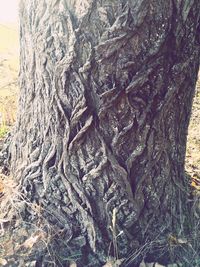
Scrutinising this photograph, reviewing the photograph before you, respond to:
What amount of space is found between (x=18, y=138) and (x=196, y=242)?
1.26 m

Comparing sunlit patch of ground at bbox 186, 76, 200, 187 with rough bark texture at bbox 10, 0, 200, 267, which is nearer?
rough bark texture at bbox 10, 0, 200, 267

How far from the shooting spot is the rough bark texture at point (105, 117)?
84.4 inches

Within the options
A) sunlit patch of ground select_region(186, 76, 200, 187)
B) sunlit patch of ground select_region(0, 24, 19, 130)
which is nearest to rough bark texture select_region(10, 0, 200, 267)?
sunlit patch of ground select_region(186, 76, 200, 187)

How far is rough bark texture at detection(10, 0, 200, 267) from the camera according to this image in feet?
7.04

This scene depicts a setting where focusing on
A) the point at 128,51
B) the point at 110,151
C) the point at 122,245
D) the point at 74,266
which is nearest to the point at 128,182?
the point at 110,151

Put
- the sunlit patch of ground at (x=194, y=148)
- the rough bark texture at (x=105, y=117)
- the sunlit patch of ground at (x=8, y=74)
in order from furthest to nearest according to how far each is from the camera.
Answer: the sunlit patch of ground at (x=8, y=74), the sunlit patch of ground at (x=194, y=148), the rough bark texture at (x=105, y=117)

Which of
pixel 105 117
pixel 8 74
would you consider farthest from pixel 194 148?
pixel 8 74

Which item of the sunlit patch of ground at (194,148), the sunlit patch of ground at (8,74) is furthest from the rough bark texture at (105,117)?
the sunlit patch of ground at (8,74)

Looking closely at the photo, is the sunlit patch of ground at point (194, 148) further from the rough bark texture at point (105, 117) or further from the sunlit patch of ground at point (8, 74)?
the sunlit patch of ground at point (8, 74)

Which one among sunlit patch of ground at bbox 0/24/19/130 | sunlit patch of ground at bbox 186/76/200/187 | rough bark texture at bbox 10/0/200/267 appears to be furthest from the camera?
sunlit patch of ground at bbox 0/24/19/130

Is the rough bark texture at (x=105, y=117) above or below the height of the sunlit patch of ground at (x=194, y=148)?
above

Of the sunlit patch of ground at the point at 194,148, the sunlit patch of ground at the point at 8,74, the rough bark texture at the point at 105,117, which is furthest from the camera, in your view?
the sunlit patch of ground at the point at 8,74

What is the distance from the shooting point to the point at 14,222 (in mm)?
2629

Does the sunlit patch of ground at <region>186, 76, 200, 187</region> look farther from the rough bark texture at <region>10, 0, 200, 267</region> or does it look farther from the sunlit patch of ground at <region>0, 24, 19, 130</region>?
the sunlit patch of ground at <region>0, 24, 19, 130</region>
